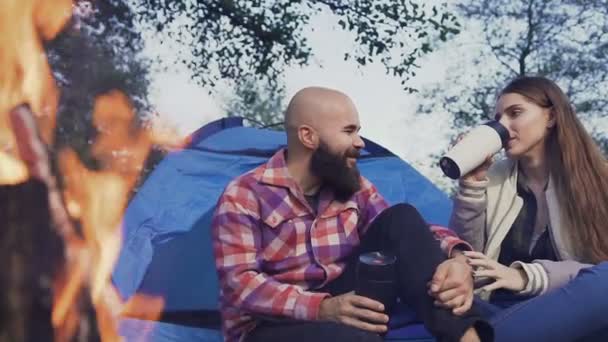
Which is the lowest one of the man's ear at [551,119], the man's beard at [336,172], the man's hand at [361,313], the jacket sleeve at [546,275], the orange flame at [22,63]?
the jacket sleeve at [546,275]

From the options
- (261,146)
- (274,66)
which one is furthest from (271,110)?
(261,146)

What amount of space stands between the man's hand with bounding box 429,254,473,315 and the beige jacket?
20.6 inches

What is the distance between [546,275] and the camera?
1.93 m

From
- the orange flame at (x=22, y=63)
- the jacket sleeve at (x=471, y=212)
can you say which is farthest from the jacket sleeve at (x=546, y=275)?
the orange flame at (x=22, y=63)

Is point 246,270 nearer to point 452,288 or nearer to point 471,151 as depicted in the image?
point 452,288

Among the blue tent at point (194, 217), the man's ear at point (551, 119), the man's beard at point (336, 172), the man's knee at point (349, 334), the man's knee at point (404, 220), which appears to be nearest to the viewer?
the man's knee at point (349, 334)

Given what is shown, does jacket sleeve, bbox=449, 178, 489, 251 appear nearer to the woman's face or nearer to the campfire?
the woman's face

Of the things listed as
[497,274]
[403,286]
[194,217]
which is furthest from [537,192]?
[194,217]

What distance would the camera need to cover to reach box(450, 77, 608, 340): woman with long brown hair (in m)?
2.12

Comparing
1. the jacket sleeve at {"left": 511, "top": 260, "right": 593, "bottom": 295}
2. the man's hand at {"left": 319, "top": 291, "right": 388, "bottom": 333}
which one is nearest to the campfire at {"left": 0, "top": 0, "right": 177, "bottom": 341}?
the man's hand at {"left": 319, "top": 291, "right": 388, "bottom": 333}

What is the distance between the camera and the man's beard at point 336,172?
2.04 meters

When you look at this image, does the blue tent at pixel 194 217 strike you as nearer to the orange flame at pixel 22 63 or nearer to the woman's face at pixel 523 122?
the orange flame at pixel 22 63

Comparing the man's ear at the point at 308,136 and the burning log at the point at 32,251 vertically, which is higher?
the man's ear at the point at 308,136

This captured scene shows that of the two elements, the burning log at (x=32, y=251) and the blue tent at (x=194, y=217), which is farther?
the blue tent at (x=194, y=217)
